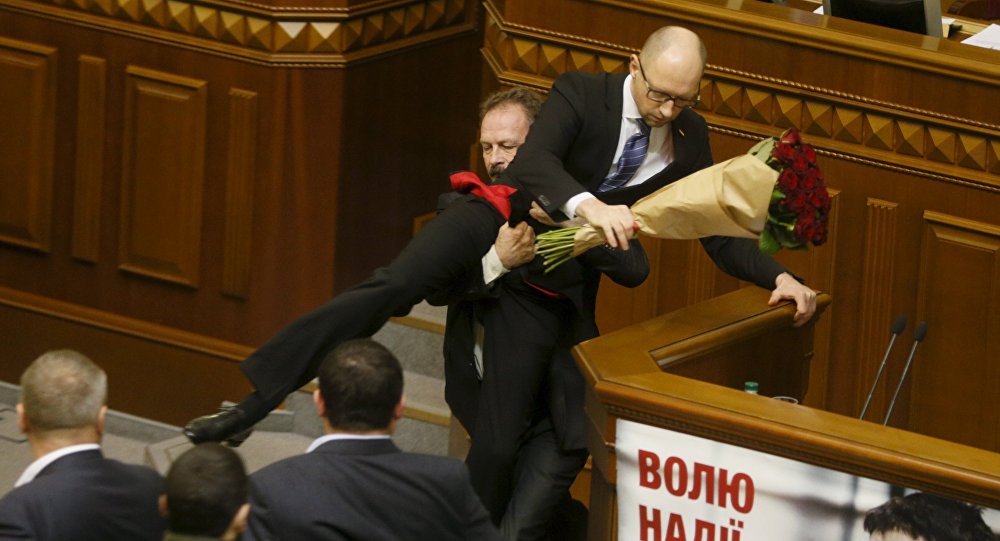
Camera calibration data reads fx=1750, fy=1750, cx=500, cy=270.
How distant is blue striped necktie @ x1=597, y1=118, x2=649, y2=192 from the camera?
167 inches

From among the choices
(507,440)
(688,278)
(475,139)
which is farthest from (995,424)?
(475,139)

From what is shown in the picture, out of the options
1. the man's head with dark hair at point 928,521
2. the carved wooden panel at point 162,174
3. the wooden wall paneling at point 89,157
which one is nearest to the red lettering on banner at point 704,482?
the man's head with dark hair at point 928,521

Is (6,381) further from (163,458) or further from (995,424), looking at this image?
(995,424)

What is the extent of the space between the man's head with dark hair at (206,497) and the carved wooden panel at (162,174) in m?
3.10

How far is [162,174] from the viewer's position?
590cm

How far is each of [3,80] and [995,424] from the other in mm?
3496

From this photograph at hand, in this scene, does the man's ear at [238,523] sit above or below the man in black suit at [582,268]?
below

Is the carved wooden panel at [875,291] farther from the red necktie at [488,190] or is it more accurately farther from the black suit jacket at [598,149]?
the red necktie at [488,190]

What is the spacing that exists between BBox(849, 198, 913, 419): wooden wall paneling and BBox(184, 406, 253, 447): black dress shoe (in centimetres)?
197

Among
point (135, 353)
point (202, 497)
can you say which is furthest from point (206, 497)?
point (135, 353)

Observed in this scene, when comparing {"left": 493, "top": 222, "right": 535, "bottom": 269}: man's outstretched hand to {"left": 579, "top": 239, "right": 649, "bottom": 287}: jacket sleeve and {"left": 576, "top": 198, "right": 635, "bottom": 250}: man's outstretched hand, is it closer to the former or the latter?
{"left": 579, "top": 239, "right": 649, "bottom": 287}: jacket sleeve

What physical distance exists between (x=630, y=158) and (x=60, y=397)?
166 centimetres

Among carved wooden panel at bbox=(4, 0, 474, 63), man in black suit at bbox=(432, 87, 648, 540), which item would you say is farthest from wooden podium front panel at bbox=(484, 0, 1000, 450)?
man in black suit at bbox=(432, 87, 648, 540)

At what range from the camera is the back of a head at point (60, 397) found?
10.2 feet
